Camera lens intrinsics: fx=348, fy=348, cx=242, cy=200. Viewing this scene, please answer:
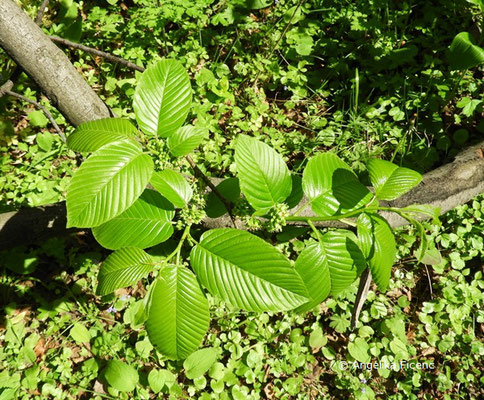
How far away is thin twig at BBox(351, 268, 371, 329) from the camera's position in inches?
86.4

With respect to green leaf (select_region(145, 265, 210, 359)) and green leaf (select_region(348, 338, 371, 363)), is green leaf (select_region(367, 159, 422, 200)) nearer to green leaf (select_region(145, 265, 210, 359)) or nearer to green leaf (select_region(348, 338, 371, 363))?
green leaf (select_region(145, 265, 210, 359))

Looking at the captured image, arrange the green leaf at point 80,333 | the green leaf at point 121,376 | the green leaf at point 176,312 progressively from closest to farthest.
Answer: the green leaf at point 176,312 → the green leaf at point 121,376 → the green leaf at point 80,333

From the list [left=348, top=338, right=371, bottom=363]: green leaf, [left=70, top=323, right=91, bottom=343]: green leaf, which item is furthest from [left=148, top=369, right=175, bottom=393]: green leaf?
[left=348, top=338, right=371, bottom=363]: green leaf

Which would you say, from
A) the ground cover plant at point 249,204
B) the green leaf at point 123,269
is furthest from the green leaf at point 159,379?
the green leaf at point 123,269

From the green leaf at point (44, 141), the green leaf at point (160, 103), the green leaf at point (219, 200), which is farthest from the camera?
the green leaf at point (44, 141)

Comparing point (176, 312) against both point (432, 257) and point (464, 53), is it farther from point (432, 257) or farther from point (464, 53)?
point (464, 53)

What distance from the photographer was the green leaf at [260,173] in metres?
1.11

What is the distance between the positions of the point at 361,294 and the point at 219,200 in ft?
4.30

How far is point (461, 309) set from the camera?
243cm

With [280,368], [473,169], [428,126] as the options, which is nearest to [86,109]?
[280,368]

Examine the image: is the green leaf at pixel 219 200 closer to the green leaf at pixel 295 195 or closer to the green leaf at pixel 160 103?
the green leaf at pixel 295 195

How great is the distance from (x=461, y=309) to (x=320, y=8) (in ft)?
8.86

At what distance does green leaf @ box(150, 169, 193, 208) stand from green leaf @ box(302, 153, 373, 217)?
40 centimetres

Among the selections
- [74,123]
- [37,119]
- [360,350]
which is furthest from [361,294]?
[37,119]
